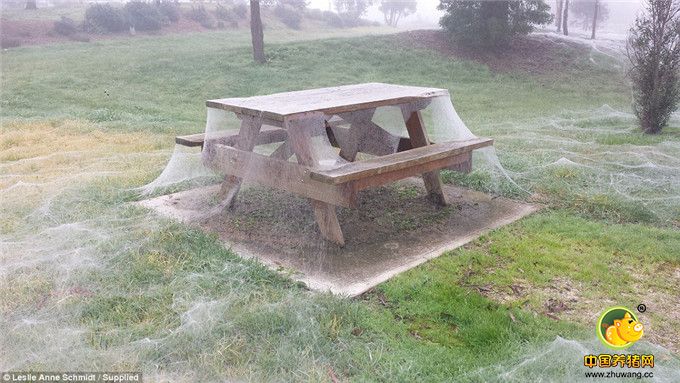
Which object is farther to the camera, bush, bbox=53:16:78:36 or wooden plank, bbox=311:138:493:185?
bush, bbox=53:16:78:36

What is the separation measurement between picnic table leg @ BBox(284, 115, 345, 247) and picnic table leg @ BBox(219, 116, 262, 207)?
607mm

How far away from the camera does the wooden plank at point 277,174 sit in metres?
4.42

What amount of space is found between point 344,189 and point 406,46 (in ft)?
57.5

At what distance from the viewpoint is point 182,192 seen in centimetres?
611

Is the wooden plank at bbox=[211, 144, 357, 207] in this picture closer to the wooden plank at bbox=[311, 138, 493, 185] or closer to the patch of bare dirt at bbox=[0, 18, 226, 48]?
the wooden plank at bbox=[311, 138, 493, 185]

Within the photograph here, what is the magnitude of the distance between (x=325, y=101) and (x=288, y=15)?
33.0m

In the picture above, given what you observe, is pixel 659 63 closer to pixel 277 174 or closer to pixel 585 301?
pixel 585 301

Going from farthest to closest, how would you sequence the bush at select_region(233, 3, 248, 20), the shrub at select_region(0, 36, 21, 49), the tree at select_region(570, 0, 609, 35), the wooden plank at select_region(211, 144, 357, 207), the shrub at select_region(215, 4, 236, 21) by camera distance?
1. the tree at select_region(570, 0, 609, 35)
2. the bush at select_region(233, 3, 248, 20)
3. the shrub at select_region(215, 4, 236, 21)
4. the shrub at select_region(0, 36, 21, 49)
5. the wooden plank at select_region(211, 144, 357, 207)

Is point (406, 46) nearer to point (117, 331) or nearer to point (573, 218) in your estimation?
point (573, 218)

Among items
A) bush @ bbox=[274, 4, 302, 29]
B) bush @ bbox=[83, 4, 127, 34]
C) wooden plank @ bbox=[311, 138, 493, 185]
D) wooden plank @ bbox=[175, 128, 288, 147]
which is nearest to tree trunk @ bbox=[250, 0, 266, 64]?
bush @ bbox=[83, 4, 127, 34]

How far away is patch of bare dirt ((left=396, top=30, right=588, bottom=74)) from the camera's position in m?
19.0

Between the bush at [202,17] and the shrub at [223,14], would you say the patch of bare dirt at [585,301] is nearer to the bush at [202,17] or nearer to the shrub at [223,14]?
the bush at [202,17]

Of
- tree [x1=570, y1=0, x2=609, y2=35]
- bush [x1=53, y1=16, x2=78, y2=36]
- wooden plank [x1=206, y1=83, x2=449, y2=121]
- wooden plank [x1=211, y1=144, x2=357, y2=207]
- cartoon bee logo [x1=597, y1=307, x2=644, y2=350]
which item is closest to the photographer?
cartoon bee logo [x1=597, y1=307, x2=644, y2=350]

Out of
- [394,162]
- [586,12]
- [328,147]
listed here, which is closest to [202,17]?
[586,12]
